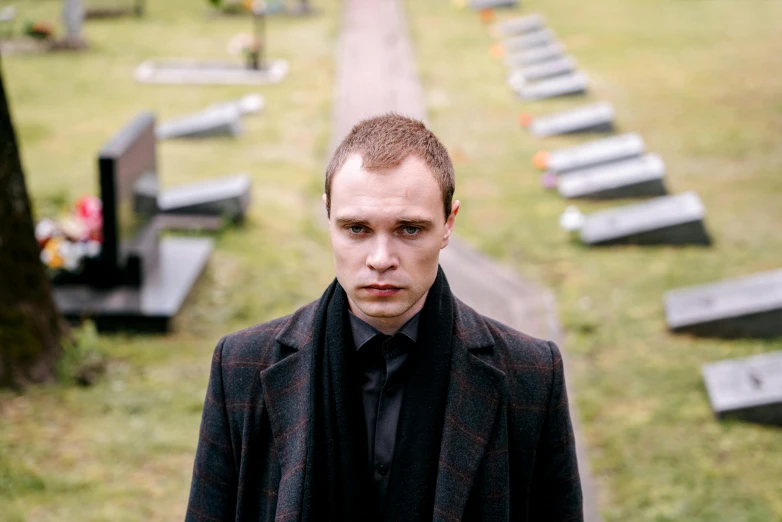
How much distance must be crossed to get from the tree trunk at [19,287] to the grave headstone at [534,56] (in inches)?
615

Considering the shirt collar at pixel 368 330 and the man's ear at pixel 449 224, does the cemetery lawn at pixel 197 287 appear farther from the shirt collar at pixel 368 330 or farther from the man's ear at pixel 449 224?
the man's ear at pixel 449 224

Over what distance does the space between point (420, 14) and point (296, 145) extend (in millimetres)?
13707

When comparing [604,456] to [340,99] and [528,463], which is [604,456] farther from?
[340,99]

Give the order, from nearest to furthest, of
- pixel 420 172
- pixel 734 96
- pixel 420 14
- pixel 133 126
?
pixel 420 172
pixel 133 126
pixel 734 96
pixel 420 14

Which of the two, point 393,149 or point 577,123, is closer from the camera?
point 393,149

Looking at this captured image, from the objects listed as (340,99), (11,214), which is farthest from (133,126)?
(340,99)

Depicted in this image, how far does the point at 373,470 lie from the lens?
272 cm

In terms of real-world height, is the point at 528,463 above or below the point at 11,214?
above

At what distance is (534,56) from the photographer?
21.6 m

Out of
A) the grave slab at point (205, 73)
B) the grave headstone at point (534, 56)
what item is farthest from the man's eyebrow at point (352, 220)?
the grave headstone at point (534, 56)

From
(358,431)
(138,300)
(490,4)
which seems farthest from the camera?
(490,4)

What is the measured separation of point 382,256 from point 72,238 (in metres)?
7.54

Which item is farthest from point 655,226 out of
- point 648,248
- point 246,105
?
point 246,105

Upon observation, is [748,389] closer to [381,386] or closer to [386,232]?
[381,386]
